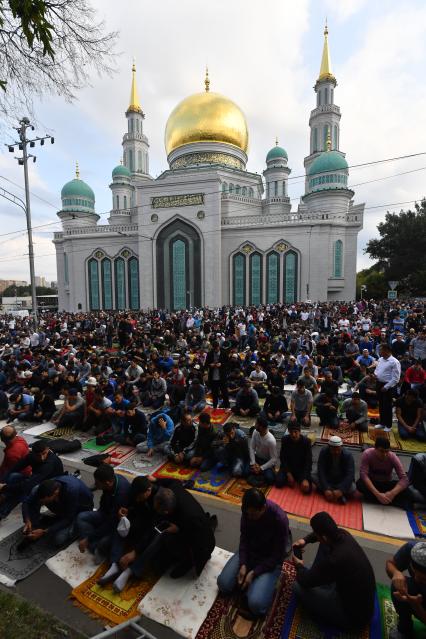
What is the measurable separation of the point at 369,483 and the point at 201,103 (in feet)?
112

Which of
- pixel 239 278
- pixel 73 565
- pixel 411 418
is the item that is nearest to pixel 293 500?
pixel 73 565

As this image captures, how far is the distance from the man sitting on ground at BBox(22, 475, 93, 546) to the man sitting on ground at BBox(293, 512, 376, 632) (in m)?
2.26

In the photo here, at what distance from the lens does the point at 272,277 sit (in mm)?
27516

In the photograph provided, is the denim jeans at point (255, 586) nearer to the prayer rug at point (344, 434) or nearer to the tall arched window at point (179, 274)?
the prayer rug at point (344, 434)

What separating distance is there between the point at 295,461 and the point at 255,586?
1858mm

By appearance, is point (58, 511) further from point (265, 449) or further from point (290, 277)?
point (290, 277)

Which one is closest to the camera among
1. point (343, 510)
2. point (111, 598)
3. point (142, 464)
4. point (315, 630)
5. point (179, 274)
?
point (315, 630)

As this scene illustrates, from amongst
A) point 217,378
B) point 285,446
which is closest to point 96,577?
point 285,446

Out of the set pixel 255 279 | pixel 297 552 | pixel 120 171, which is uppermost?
pixel 120 171

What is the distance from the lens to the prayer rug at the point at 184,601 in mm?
2699

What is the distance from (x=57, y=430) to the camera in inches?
263

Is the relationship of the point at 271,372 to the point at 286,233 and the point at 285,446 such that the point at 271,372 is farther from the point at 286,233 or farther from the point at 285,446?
the point at 286,233

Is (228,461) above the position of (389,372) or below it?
below

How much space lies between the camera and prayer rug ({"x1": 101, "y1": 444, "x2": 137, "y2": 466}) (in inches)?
209
